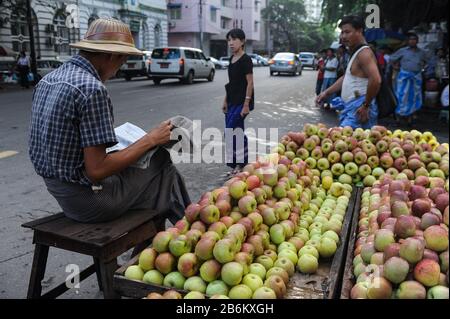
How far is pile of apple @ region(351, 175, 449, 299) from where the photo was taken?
1.81 meters

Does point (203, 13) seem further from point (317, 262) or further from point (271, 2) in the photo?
point (317, 262)

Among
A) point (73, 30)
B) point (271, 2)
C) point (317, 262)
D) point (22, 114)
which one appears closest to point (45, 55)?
point (73, 30)

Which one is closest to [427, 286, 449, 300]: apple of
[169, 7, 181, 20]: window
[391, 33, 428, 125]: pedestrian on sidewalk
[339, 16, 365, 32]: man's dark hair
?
[339, 16, 365, 32]: man's dark hair

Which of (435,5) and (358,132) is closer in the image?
(358,132)

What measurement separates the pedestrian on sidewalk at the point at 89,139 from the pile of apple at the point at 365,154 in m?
1.67

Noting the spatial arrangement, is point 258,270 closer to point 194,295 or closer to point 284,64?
point 194,295

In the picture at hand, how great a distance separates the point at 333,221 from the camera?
2.83 meters

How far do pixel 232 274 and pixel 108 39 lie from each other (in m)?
1.53

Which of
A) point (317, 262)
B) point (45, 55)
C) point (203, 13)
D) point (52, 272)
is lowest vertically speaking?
point (52, 272)

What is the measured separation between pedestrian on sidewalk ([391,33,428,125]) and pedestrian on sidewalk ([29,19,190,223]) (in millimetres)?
8700

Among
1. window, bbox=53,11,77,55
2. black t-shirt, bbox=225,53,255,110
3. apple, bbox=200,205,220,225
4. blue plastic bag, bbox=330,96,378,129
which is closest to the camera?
apple, bbox=200,205,220,225

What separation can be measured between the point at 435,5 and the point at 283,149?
354 inches

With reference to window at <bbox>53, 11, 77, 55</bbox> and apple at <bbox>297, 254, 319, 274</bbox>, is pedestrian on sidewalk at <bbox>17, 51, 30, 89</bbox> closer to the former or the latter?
window at <bbox>53, 11, 77, 55</bbox>

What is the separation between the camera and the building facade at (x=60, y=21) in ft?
76.2
